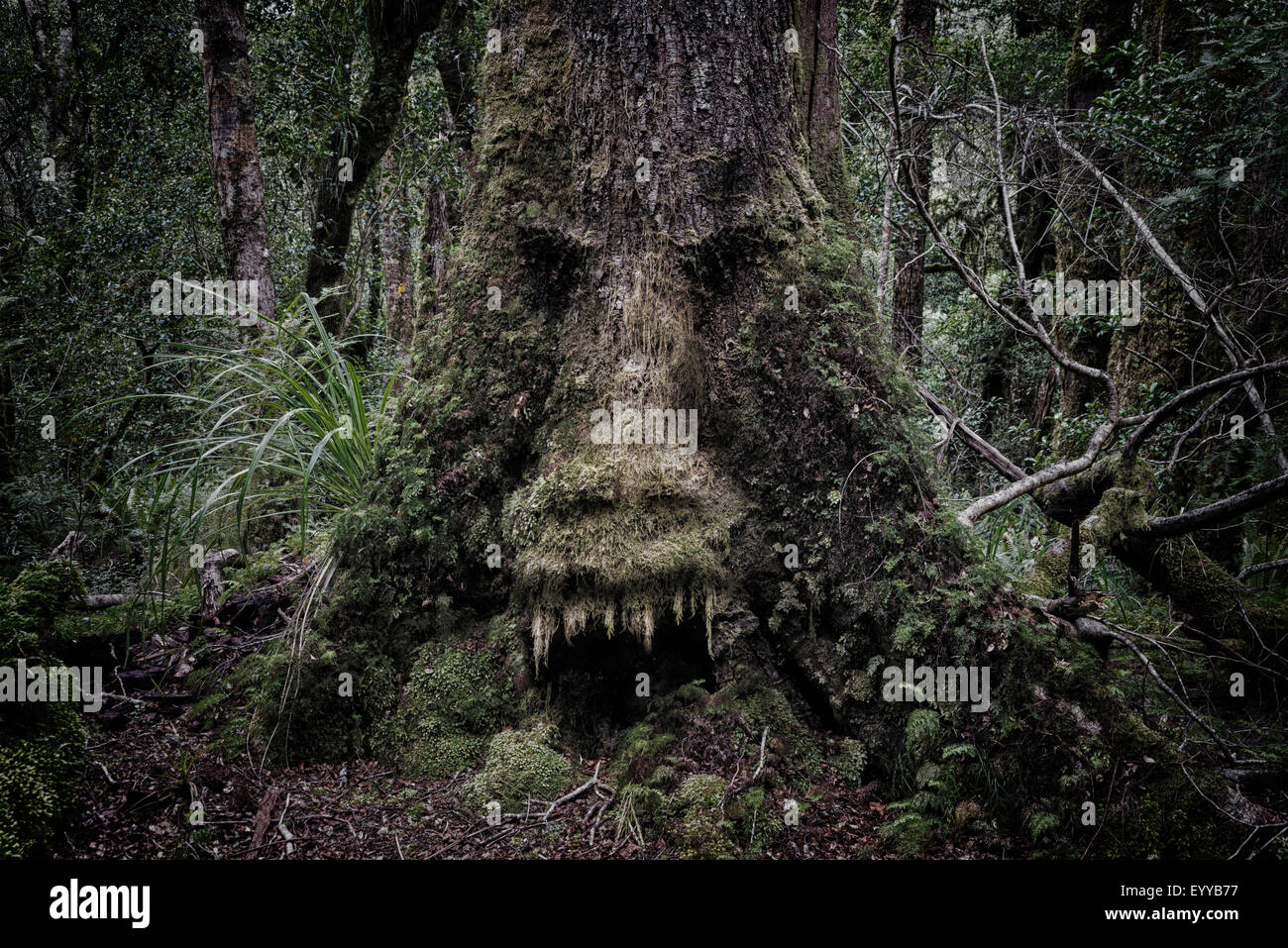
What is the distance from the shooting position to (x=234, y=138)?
5816 mm

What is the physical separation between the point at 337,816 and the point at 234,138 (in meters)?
5.50

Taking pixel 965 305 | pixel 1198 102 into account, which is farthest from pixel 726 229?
pixel 965 305

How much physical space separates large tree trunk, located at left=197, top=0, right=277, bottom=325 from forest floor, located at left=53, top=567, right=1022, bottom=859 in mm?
3912

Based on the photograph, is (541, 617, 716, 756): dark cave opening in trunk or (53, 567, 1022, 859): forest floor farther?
(541, 617, 716, 756): dark cave opening in trunk

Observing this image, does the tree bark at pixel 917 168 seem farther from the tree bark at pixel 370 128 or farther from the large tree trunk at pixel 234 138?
the large tree trunk at pixel 234 138

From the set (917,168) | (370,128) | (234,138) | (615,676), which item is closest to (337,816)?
(615,676)

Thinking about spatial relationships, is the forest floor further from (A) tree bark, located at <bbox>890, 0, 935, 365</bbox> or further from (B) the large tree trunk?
(A) tree bark, located at <bbox>890, 0, 935, 365</bbox>

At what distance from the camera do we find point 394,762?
315cm

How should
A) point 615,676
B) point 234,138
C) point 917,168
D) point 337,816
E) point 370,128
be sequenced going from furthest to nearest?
point 370,128, point 917,168, point 234,138, point 615,676, point 337,816

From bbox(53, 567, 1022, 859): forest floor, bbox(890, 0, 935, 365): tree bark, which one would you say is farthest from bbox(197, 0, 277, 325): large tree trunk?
bbox(890, 0, 935, 365): tree bark

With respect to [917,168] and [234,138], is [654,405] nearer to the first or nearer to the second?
[234,138]

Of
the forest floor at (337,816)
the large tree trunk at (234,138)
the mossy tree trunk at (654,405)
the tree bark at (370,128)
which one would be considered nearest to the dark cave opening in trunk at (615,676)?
the mossy tree trunk at (654,405)

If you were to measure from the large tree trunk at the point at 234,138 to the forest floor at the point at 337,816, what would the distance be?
3.91m

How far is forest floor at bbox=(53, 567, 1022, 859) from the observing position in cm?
252
